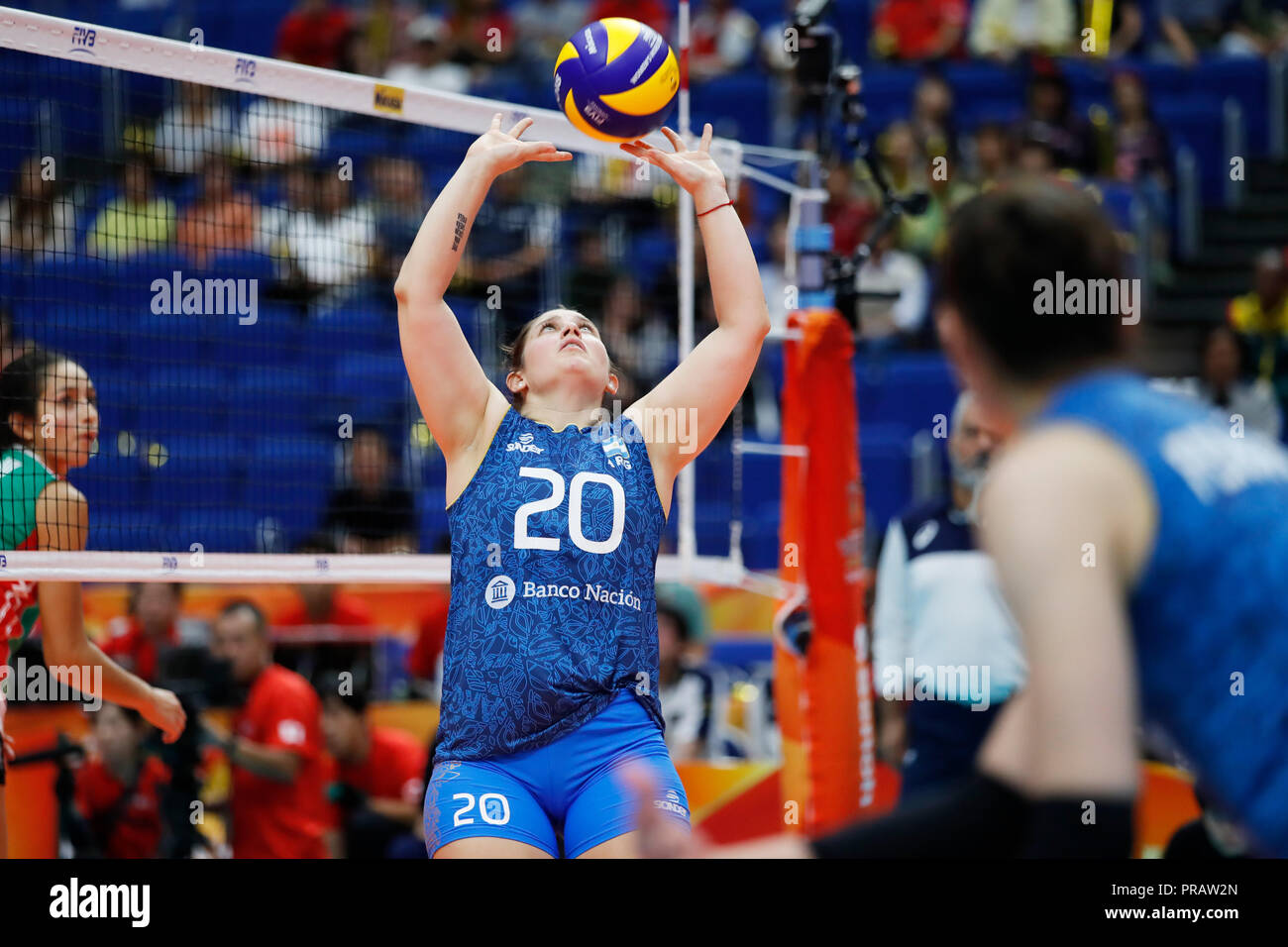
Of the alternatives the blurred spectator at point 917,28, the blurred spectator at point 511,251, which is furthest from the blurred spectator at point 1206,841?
the blurred spectator at point 917,28

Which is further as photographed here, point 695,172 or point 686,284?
point 686,284

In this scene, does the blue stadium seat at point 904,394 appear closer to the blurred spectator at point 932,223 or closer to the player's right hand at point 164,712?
the blurred spectator at point 932,223

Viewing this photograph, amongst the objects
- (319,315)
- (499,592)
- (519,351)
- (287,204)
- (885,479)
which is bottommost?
(499,592)

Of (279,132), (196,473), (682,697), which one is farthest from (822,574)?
(279,132)

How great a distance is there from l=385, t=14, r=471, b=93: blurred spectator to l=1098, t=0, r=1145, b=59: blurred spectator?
18.6ft

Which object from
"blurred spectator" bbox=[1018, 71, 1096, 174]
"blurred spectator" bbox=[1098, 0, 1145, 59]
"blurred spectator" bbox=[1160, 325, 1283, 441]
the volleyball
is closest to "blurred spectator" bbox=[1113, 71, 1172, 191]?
"blurred spectator" bbox=[1018, 71, 1096, 174]

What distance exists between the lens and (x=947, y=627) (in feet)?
18.5

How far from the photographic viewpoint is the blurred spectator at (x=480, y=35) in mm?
13445

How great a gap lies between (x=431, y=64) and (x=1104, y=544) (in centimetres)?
1238

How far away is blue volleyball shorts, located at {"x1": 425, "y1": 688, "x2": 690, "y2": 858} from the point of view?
354cm

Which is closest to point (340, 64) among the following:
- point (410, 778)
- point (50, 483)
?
point (410, 778)

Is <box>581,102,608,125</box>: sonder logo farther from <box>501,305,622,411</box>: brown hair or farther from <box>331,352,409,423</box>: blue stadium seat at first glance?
<box>331,352,409,423</box>: blue stadium seat

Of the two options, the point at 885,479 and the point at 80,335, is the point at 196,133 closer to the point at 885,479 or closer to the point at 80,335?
the point at 80,335

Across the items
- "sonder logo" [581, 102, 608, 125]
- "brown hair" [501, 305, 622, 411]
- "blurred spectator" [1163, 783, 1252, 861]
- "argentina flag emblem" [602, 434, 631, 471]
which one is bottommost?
"blurred spectator" [1163, 783, 1252, 861]
